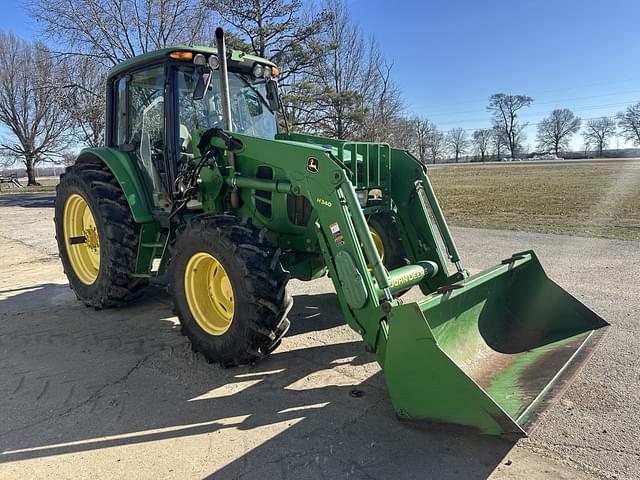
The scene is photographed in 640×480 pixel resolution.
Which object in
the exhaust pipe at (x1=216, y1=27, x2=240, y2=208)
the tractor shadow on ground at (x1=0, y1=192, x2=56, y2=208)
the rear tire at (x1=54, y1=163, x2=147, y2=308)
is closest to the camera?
the exhaust pipe at (x1=216, y1=27, x2=240, y2=208)

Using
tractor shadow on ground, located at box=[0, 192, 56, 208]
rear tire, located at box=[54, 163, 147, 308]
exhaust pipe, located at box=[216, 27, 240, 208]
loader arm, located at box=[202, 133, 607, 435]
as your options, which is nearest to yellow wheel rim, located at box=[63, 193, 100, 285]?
rear tire, located at box=[54, 163, 147, 308]

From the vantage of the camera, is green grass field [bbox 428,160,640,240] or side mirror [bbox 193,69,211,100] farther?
green grass field [bbox 428,160,640,240]

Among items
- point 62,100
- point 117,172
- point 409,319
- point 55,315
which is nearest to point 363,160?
point 409,319

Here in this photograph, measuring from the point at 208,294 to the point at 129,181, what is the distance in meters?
1.71

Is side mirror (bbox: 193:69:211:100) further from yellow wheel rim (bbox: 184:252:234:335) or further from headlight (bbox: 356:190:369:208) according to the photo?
headlight (bbox: 356:190:369:208)

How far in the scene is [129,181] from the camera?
4930mm

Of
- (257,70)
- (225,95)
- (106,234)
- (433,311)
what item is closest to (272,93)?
(257,70)

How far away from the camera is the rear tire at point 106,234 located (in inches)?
190

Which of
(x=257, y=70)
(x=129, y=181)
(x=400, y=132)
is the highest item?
(x=400, y=132)

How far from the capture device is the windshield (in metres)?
4.57

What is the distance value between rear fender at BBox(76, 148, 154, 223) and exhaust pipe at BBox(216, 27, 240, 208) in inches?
46.2

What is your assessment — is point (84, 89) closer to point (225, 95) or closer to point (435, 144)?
point (225, 95)

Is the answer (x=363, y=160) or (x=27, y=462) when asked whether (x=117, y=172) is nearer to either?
(x=363, y=160)

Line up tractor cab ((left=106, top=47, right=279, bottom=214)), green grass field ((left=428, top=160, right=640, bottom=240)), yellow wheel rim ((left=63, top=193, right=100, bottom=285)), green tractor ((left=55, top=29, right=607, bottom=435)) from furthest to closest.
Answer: green grass field ((left=428, top=160, right=640, bottom=240)) < yellow wheel rim ((left=63, top=193, right=100, bottom=285)) < tractor cab ((left=106, top=47, right=279, bottom=214)) < green tractor ((left=55, top=29, right=607, bottom=435))
